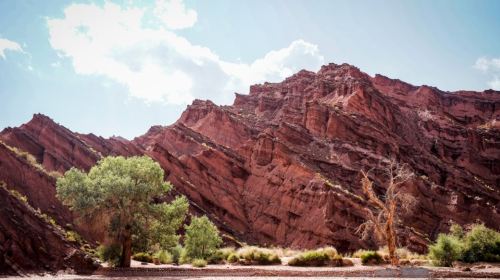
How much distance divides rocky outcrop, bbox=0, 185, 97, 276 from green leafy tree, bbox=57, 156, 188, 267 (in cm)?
238

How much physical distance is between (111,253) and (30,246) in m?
5.71

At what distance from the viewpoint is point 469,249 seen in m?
30.7

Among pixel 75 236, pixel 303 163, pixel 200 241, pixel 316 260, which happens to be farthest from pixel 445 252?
pixel 303 163

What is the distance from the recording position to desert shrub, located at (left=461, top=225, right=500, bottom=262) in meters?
30.3

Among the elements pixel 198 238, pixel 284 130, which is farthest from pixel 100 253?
pixel 284 130

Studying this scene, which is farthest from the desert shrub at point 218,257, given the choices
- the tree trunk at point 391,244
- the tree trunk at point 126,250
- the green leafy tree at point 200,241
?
the tree trunk at point 391,244

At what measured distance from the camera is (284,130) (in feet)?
269

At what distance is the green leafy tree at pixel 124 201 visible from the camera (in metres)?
27.5

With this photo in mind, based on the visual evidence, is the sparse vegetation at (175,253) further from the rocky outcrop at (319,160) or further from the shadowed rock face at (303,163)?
the rocky outcrop at (319,160)

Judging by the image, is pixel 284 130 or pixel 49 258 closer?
pixel 49 258

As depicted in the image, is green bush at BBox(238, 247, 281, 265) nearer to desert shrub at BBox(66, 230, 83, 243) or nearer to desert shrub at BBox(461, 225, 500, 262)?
desert shrub at BBox(461, 225, 500, 262)

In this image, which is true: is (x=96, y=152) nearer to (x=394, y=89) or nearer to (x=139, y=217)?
(x=139, y=217)

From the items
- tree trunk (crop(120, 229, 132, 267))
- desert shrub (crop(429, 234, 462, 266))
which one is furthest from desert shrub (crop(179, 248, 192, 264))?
desert shrub (crop(429, 234, 462, 266))

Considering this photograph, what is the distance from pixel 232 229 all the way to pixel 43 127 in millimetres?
33981
